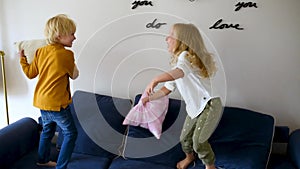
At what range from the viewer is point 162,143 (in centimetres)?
222

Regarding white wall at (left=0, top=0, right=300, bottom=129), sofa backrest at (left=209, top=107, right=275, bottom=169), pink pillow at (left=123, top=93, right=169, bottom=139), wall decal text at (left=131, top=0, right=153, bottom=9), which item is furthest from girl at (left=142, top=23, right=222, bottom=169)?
wall decal text at (left=131, top=0, right=153, bottom=9)

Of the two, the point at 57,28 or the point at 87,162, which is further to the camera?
the point at 87,162

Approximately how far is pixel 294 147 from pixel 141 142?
1.03 metres

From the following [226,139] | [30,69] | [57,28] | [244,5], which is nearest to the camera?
[57,28]

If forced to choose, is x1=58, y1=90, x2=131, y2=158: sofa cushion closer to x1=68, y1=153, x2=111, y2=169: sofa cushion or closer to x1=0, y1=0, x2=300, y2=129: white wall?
x1=68, y1=153, x2=111, y2=169: sofa cushion

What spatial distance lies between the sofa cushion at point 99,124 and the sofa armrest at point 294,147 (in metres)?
1.17

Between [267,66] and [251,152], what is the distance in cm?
67

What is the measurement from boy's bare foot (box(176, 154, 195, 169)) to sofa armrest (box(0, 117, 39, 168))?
1082 millimetres

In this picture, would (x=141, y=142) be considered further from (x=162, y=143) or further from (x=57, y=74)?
(x=57, y=74)

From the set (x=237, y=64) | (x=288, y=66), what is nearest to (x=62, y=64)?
(x=237, y=64)

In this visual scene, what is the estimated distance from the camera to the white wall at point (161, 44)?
232 centimetres

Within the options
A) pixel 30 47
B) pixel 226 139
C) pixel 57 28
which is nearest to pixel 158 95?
pixel 226 139

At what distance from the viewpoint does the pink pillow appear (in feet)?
7.28

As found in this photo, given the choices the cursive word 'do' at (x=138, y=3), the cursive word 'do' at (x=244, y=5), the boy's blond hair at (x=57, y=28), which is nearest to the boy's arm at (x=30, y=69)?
the boy's blond hair at (x=57, y=28)
